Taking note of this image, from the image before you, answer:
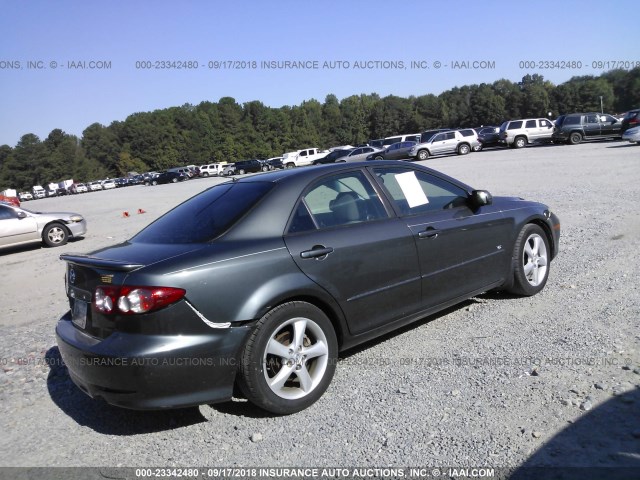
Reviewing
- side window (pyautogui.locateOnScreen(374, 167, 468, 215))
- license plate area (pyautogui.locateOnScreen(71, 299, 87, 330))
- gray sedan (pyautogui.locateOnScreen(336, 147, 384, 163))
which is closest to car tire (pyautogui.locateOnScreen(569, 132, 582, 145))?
gray sedan (pyautogui.locateOnScreen(336, 147, 384, 163))

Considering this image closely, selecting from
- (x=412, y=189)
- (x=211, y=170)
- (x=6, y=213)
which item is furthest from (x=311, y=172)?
(x=211, y=170)

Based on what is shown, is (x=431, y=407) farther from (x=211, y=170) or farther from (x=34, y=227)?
(x=211, y=170)

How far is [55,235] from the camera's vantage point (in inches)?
530

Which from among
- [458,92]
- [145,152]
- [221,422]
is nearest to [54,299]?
[221,422]

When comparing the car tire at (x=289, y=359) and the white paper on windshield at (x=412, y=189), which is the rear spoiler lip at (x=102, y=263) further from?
the white paper on windshield at (x=412, y=189)

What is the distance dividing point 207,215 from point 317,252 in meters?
0.89

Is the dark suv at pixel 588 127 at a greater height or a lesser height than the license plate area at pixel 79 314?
greater

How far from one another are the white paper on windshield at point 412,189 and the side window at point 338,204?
1.26 ft

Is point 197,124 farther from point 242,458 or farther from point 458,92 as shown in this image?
point 242,458

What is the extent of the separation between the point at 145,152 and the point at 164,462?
409 feet

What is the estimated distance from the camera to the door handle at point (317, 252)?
144 inches

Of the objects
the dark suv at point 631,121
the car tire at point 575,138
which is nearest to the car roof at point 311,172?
the dark suv at point 631,121

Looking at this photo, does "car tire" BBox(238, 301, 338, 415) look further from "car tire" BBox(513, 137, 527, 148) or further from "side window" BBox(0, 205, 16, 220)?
"car tire" BBox(513, 137, 527, 148)

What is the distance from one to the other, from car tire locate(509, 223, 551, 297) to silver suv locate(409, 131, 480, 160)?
32653 mm
